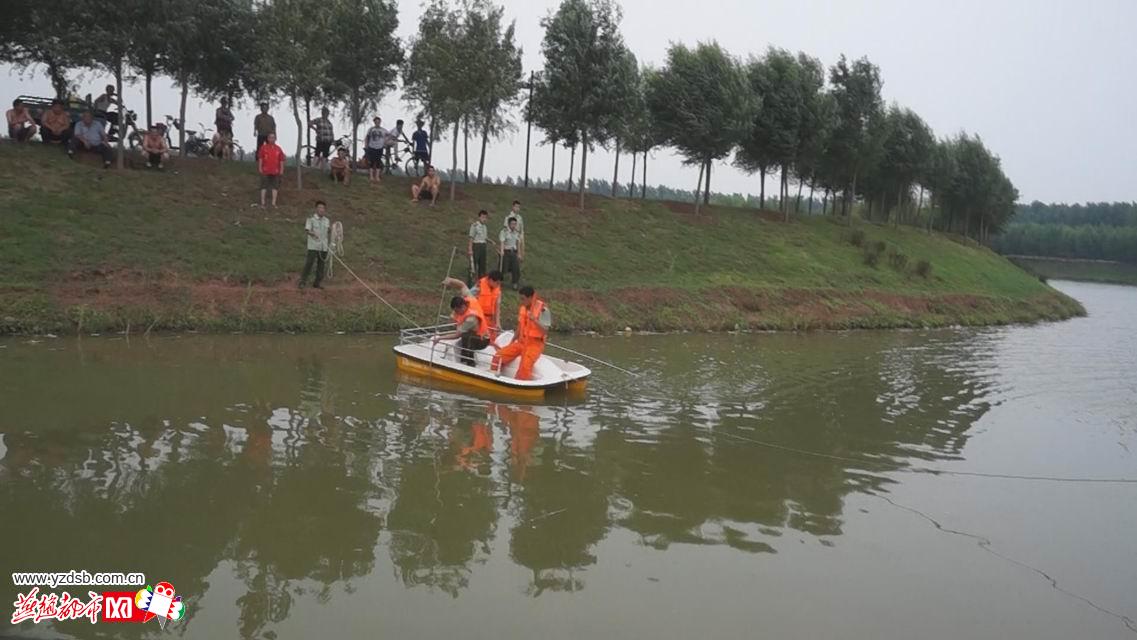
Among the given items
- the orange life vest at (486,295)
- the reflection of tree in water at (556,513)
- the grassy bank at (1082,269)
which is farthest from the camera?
the grassy bank at (1082,269)

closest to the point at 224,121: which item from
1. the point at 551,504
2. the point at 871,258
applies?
the point at 551,504

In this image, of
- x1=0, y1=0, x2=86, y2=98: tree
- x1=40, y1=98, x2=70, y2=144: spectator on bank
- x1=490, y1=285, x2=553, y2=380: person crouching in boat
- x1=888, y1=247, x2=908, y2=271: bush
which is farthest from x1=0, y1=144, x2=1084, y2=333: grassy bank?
x1=490, y1=285, x2=553, y2=380: person crouching in boat

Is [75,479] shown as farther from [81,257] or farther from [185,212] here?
[185,212]

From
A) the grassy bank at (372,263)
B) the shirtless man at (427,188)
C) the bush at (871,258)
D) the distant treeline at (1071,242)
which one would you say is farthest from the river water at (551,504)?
the distant treeline at (1071,242)

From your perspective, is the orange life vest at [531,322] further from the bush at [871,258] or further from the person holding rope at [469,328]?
the bush at [871,258]

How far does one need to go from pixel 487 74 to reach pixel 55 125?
12.4 metres

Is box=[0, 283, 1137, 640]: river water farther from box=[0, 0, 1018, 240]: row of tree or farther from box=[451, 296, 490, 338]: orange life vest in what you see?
box=[0, 0, 1018, 240]: row of tree

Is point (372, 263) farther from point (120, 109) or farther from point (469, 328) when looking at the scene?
point (469, 328)

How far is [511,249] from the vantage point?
2214 centimetres

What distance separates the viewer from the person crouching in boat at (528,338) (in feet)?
42.1

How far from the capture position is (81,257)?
1834cm

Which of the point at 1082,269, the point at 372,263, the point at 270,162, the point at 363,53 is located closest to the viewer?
the point at 372,263

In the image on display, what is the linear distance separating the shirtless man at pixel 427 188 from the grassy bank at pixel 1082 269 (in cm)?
6899

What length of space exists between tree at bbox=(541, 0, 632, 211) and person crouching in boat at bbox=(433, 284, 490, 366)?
18.6m
